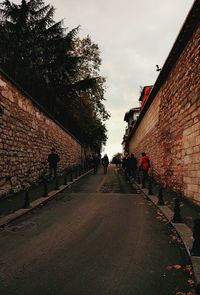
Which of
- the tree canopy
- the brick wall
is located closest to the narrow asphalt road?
the brick wall

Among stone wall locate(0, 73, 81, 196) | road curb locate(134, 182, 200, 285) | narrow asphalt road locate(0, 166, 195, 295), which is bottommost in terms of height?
narrow asphalt road locate(0, 166, 195, 295)

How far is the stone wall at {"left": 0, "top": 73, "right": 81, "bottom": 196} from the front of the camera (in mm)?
10255

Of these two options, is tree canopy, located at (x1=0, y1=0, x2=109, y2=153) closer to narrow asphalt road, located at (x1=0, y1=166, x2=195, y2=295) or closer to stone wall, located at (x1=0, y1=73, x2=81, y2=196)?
stone wall, located at (x1=0, y1=73, x2=81, y2=196)

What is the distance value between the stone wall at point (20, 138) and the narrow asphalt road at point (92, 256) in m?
3.06

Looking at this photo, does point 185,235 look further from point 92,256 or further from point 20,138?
point 20,138

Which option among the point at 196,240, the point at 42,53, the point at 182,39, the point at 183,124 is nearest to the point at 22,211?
the point at 196,240

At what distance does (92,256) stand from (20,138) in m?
8.19

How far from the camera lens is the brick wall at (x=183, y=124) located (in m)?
8.65

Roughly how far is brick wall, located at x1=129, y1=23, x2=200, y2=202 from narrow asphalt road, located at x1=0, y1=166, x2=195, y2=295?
2145 mm

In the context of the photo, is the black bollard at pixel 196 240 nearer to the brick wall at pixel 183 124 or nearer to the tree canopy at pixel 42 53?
the brick wall at pixel 183 124

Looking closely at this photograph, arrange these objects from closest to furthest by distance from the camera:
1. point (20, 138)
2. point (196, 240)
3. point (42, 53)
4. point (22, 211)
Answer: point (196, 240) < point (22, 211) < point (20, 138) < point (42, 53)

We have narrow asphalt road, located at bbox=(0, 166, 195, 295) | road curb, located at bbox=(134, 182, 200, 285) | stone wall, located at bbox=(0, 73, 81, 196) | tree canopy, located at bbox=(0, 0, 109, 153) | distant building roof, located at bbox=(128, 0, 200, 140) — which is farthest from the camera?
tree canopy, located at bbox=(0, 0, 109, 153)

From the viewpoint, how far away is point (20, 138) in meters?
12.0

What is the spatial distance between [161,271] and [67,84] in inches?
879
